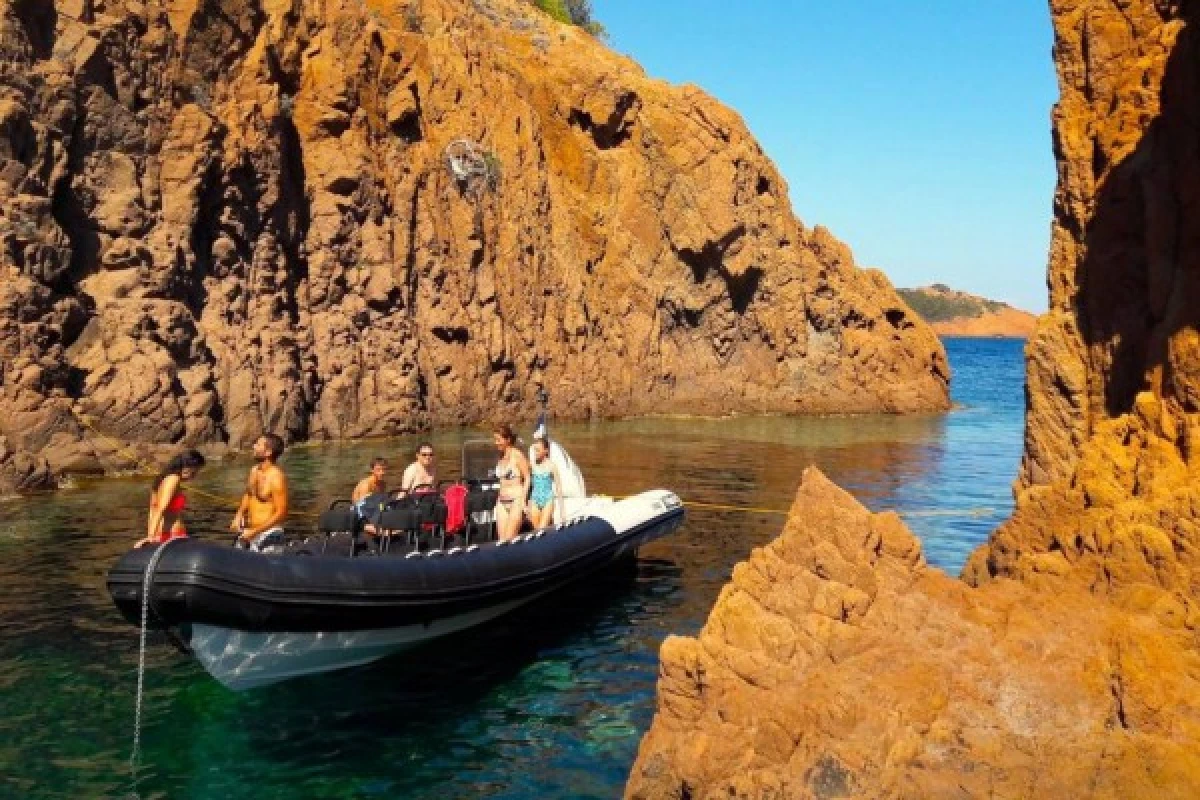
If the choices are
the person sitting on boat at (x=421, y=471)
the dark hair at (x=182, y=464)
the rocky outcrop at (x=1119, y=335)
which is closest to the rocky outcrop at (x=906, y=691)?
the rocky outcrop at (x=1119, y=335)

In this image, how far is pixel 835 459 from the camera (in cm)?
3025

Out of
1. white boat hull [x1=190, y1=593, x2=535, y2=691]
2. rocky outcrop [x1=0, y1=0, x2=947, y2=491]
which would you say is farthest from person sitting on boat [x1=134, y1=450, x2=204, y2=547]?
rocky outcrop [x1=0, y1=0, x2=947, y2=491]

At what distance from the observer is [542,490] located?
1379cm

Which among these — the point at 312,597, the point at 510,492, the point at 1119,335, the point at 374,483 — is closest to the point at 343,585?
the point at 312,597

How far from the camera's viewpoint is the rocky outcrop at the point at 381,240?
2298cm

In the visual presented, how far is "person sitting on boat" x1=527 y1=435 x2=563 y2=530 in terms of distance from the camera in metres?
13.6

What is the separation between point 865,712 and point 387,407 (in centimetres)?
2666

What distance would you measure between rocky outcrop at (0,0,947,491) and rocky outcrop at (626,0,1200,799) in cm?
1736

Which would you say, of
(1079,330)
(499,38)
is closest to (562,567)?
(1079,330)

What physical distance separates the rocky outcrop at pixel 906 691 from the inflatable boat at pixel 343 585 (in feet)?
12.0

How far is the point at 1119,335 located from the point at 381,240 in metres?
27.6

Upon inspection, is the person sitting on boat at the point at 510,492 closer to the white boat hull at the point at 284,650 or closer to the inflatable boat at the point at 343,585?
the inflatable boat at the point at 343,585

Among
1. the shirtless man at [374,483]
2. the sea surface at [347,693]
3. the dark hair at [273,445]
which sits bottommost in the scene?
the sea surface at [347,693]

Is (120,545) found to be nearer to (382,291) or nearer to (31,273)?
(31,273)
